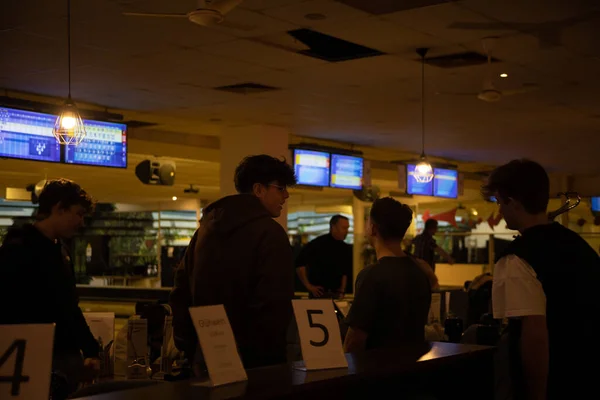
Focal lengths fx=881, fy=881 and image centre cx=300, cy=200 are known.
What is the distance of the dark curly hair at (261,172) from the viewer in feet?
11.1

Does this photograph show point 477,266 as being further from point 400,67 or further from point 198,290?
point 198,290

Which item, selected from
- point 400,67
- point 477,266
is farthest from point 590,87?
point 477,266

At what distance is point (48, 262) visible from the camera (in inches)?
133

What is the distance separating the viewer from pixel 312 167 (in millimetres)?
10375

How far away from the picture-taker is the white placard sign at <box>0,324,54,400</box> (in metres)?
2.01

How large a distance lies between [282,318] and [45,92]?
555 centimetres

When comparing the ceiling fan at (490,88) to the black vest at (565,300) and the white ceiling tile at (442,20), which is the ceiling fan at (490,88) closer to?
the white ceiling tile at (442,20)

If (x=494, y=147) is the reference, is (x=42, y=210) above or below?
below

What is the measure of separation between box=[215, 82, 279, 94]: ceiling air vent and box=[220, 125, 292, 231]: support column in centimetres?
198

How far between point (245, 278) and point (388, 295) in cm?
60

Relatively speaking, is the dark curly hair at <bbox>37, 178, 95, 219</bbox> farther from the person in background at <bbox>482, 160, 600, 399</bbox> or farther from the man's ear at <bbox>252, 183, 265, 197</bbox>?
the person in background at <bbox>482, 160, 600, 399</bbox>

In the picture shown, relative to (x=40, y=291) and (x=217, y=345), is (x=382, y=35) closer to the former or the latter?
(x=40, y=291)

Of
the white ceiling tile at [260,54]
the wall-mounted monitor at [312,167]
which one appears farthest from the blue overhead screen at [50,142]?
the wall-mounted monitor at [312,167]

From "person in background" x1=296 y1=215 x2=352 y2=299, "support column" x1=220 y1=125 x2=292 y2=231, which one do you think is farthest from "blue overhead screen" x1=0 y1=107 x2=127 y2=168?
"support column" x1=220 y1=125 x2=292 y2=231
